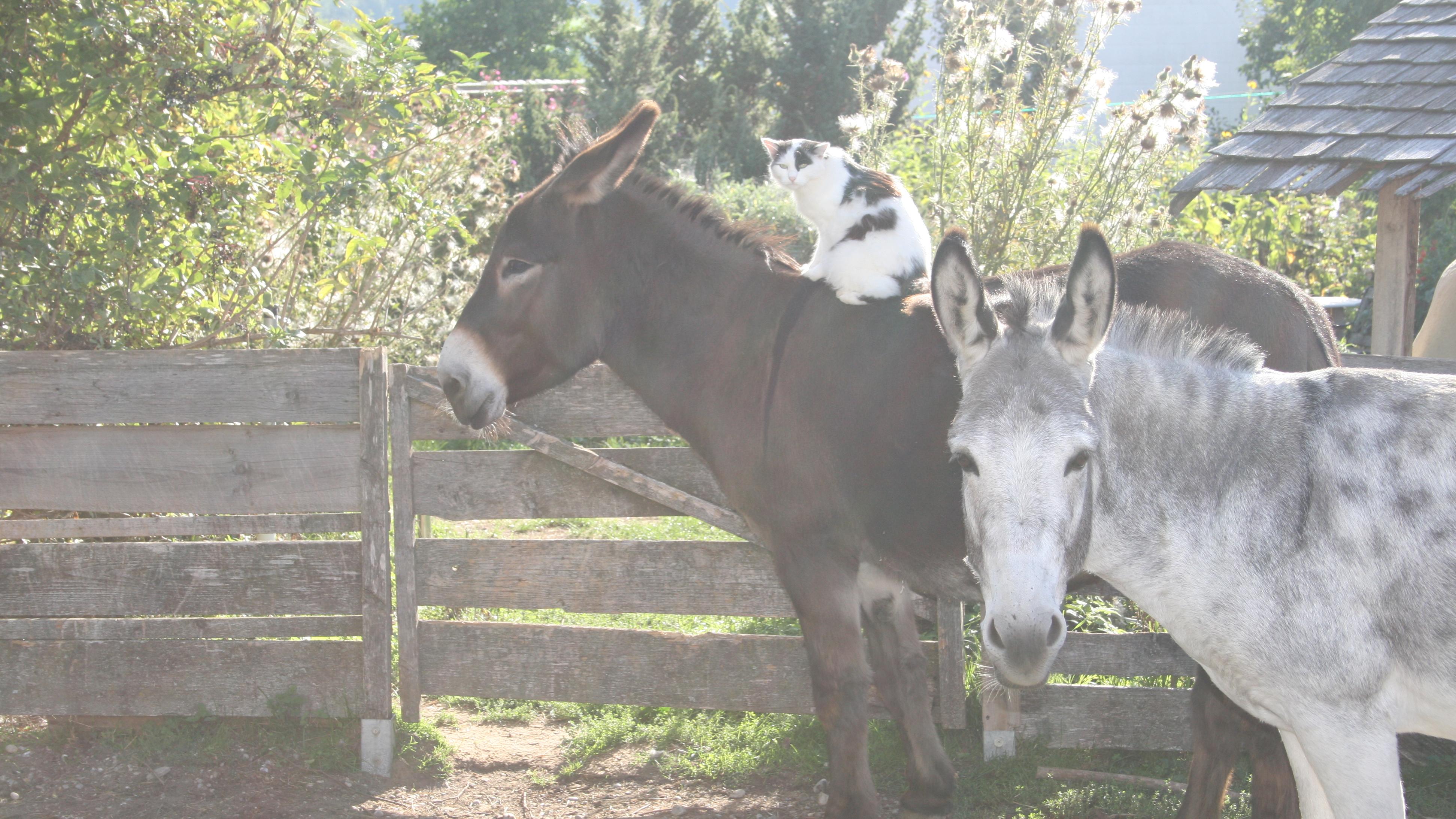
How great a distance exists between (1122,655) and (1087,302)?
7.41 feet

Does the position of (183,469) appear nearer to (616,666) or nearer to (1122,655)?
(616,666)

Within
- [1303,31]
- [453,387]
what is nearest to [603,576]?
[453,387]

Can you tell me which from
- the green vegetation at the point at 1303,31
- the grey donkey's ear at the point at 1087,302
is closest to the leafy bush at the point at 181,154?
the grey donkey's ear at the point at 1087,302

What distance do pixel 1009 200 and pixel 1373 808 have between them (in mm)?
3769

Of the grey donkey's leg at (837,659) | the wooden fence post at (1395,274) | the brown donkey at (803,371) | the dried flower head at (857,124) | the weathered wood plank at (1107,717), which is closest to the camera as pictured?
the brown donkey at (803,371)

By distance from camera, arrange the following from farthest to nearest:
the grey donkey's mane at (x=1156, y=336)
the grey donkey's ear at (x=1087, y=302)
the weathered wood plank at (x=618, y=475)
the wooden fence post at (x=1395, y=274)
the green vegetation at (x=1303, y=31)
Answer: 1. the green vegetation at (x=1303, y=31)
2. the wooden fence post at (x=1395, y=274)
3. the weathered wood plank at (x=618, y=475)
4. the grey donkey's mane at (x=1156, y=336)
5. the grey donkey's ear at (x=1087, y=302)

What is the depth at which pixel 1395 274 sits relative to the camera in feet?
18.0

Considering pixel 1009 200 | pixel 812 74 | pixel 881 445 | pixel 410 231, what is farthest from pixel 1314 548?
pixel 812 74

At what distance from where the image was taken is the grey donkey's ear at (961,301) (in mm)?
2477

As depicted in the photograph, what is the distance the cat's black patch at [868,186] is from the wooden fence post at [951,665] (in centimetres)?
171

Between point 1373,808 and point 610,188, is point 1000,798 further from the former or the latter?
point 610,188

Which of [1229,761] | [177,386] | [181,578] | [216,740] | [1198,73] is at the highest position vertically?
[1198,73]

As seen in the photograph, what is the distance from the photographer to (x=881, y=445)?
3.23 metres

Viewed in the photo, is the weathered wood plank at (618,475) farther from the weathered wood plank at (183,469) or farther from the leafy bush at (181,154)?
the leafy bush at (181,154)
